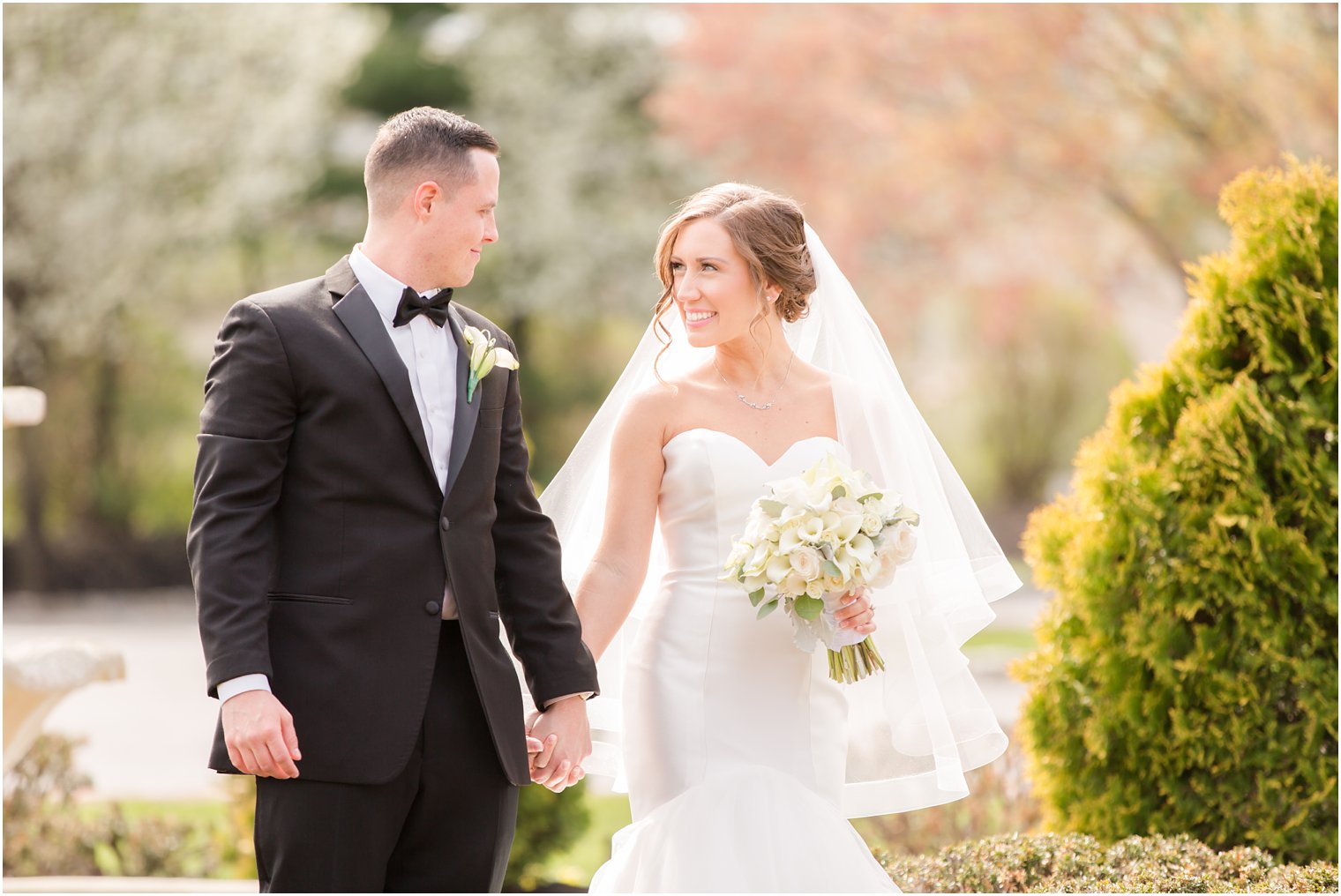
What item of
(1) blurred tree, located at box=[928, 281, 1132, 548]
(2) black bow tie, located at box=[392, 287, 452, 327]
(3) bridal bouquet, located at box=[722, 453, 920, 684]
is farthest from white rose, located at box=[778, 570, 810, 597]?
(1) blurred tree, located at box=[928, 281, 1132, 548]

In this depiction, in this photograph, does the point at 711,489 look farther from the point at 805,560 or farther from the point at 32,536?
the point at 32,536

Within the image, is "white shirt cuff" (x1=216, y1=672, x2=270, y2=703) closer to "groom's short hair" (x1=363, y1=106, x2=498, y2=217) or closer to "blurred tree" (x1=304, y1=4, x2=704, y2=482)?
"groom's short hair" (x1=363, y1=106, x2=498, y2=217)

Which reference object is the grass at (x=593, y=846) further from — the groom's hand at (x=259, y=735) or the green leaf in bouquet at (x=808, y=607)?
the groom's hand at (x=259, y=735)

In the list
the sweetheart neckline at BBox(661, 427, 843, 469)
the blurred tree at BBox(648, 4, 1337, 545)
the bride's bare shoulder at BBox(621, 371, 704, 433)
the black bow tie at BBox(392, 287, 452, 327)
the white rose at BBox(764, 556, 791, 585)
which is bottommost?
the white rose at BBox(764, 556, 791, 585)

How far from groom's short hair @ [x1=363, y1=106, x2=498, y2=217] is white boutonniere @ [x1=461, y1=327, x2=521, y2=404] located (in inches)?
14.0

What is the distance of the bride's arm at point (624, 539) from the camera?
373 cm

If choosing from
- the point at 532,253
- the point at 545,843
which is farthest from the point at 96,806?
the point at 532,253

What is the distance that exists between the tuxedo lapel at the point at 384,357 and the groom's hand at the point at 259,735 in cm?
61

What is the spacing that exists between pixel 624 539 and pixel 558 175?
16.1m

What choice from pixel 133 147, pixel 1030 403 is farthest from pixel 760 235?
pixel 1030 403

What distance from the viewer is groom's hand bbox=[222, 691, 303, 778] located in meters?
2.68

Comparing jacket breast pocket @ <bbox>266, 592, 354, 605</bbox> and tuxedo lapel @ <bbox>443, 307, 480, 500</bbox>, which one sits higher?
tuxedo lapel @ <bbox>443, 307, 480, 500</bbox>

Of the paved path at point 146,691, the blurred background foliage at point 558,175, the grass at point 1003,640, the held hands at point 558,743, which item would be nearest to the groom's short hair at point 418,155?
the held hands at point 558,743

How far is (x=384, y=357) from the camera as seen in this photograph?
295cm
